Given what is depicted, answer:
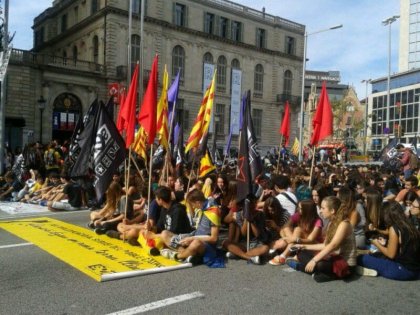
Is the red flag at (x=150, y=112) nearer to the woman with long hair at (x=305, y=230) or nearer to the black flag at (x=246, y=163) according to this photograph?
the black flag at (x=246, y=163)

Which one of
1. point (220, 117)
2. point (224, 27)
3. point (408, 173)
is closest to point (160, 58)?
point (220, 117)

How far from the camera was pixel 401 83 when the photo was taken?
224 ft

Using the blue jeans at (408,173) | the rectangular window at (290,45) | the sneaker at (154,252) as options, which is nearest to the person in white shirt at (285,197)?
the sneaker at (154,252)

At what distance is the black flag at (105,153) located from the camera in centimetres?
780

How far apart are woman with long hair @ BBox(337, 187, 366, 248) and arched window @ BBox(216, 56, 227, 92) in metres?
40.8

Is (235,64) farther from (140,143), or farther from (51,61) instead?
(140,143)

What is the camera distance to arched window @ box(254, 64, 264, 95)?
1989 inches

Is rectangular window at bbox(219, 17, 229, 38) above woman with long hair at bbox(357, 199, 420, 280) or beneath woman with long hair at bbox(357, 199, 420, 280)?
above

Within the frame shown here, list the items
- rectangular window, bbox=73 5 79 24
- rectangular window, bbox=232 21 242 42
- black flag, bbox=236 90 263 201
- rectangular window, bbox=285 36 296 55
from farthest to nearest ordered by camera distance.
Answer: rectangular window, bbox=285 36 296 55, rectangular window, bbox=232 21 242 42, rectangular window, bbox=73 5 79 24, black flag, bbox=236 90 263 201

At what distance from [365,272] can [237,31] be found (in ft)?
151

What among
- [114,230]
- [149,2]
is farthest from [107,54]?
[114,230]

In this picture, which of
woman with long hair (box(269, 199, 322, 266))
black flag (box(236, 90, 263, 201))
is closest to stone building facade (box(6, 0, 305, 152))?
black flag (box(236, 90, 263, 201))

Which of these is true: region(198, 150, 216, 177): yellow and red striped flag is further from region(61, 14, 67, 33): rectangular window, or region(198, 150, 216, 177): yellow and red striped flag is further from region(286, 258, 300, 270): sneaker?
region(61, 14, 67, 33): rectangular window

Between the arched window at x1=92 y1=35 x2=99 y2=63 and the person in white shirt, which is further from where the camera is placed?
the arched window at x1=92 y1=35 x2=99 y2=63
